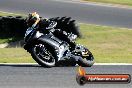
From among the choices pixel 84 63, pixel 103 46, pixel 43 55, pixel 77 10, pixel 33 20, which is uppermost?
pixel 33 20

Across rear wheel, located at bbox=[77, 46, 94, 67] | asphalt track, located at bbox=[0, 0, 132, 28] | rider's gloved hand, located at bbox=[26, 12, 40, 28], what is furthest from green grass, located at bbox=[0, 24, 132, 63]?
asphalt track, located at bbox=[0, 0, 132, 28]

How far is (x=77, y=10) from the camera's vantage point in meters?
30.3

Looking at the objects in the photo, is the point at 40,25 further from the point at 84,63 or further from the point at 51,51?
the point at 84,63

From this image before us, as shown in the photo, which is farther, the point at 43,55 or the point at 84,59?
the point at 84,59

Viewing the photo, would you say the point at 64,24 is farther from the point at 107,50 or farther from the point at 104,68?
the point at 104,68

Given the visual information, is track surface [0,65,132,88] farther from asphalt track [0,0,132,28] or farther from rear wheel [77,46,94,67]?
asphalt track [0,0,132,28]

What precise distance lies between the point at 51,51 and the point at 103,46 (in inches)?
277

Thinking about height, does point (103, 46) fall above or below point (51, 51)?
below

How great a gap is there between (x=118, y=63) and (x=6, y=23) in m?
8.30

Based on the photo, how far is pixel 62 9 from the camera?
100 ft

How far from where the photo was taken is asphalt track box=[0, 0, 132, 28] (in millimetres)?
27469

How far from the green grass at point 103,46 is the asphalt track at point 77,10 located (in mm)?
2238

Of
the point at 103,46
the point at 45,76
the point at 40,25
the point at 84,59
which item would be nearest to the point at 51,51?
the point at 40,25

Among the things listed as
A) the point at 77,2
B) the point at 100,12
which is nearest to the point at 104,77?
the point at 100,12
